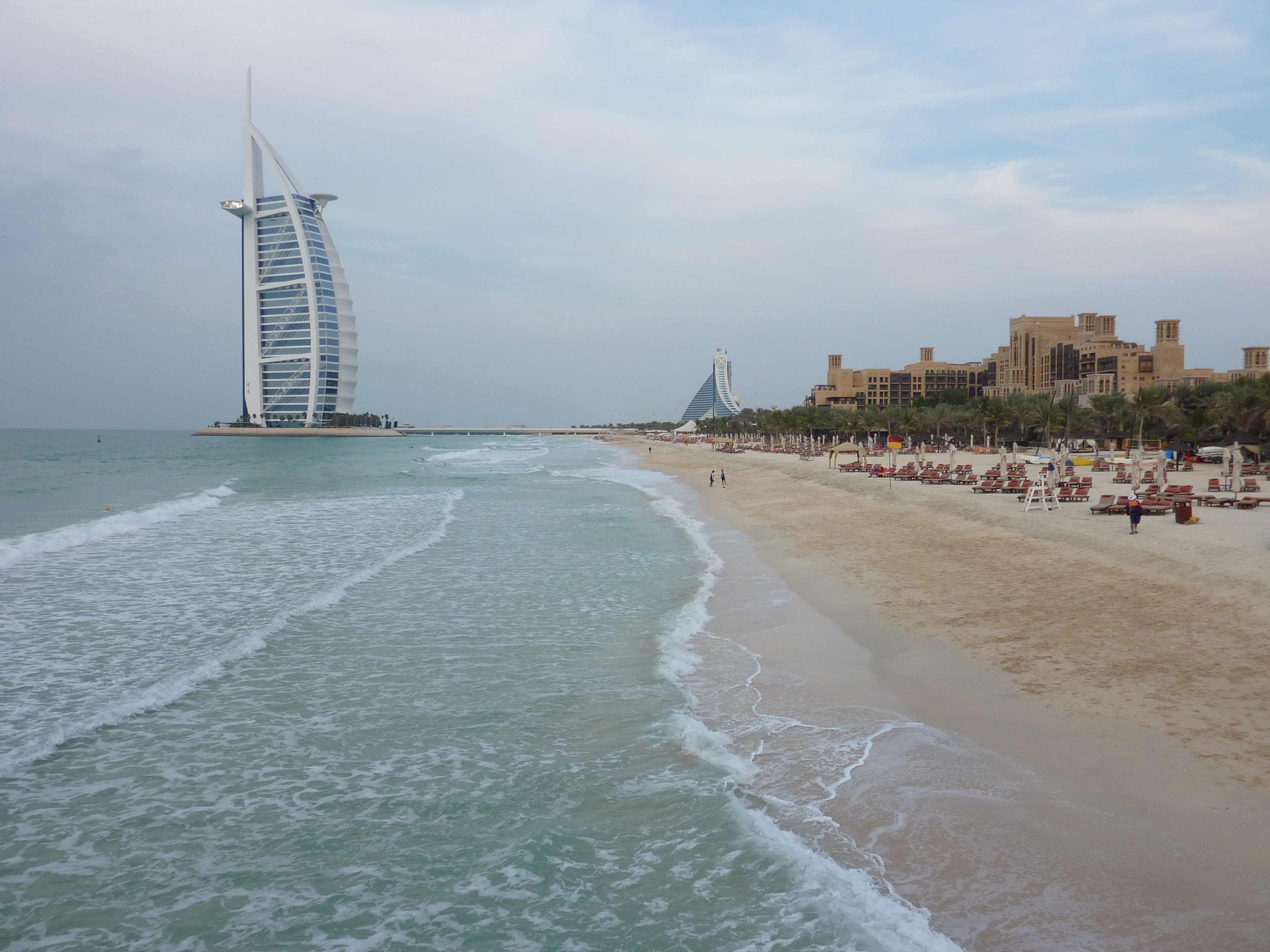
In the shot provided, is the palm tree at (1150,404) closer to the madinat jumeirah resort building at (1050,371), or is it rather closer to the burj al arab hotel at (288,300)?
the madinat jumeirah resort building at (1050,371)

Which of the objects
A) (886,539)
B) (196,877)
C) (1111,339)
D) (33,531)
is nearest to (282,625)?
(196,877)

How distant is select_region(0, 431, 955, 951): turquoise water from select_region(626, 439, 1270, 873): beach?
2.19 metres

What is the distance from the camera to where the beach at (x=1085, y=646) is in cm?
555

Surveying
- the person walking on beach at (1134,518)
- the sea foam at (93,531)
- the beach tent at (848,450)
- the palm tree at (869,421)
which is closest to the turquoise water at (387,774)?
the sea foam at (93,531)

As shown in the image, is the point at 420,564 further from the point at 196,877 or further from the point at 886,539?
the point at 196,877

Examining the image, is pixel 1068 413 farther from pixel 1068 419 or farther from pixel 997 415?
pixel 997 415

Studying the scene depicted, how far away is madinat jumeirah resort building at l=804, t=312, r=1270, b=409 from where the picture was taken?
3991 inches

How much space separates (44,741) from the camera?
7027 mm

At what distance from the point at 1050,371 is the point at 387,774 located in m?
138

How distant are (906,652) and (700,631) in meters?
2.80

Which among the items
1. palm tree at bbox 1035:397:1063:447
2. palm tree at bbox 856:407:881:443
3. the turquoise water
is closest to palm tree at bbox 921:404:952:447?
palm tree at bbox 856:407:881:443

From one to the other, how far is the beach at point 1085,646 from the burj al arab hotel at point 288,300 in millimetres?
129652

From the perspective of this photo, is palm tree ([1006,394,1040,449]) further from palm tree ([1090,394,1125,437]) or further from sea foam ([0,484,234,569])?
sea foam ([0,484,234,569])

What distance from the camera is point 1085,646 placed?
839cm
